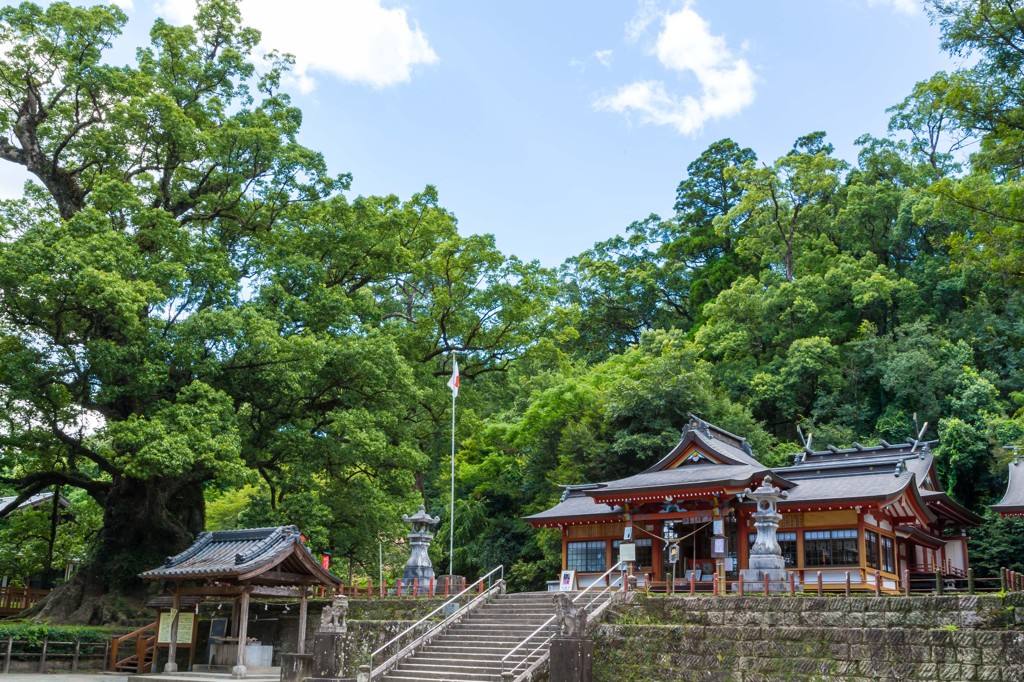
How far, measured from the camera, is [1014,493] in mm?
27391

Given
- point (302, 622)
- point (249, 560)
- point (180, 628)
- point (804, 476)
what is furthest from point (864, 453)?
point (180, 628)

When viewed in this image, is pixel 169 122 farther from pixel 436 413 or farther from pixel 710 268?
pixel 710 268

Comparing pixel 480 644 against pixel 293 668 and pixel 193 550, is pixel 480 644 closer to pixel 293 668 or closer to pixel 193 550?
pixel 293 668

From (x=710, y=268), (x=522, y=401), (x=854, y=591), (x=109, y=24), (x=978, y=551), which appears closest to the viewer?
(x=854, y=591)

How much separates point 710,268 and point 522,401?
1911 centimetres

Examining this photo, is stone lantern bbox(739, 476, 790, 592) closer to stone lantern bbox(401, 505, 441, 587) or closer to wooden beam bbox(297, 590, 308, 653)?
stone lantern bbox(401, 505, 441, 587)

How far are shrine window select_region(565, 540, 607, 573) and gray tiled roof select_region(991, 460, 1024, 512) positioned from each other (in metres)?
12.2

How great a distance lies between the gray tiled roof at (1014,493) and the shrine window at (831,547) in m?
5.46

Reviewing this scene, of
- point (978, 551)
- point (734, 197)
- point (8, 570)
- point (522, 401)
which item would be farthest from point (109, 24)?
point (734, 197)

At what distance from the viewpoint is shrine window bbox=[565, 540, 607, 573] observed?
28.1 metres

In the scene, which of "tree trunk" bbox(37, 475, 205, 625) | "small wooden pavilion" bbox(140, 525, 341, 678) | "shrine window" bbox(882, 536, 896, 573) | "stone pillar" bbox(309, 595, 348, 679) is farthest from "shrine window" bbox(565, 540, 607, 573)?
"tree trunk" bbox(37, 475, 205, 625)

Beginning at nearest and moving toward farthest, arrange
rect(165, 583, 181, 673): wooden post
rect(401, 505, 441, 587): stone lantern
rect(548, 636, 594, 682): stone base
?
rect(548, 636, 594, 682): stone base
rect(165, 583, 181, 673): wooden post
rect(401, 505, 441, 587): stone lantern

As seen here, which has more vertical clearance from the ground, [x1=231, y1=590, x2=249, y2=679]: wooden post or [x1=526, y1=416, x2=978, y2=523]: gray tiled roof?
[x1=526, y1=416, x2=978, y2=523]: gray tiled roof

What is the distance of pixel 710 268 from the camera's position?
2191 inches
